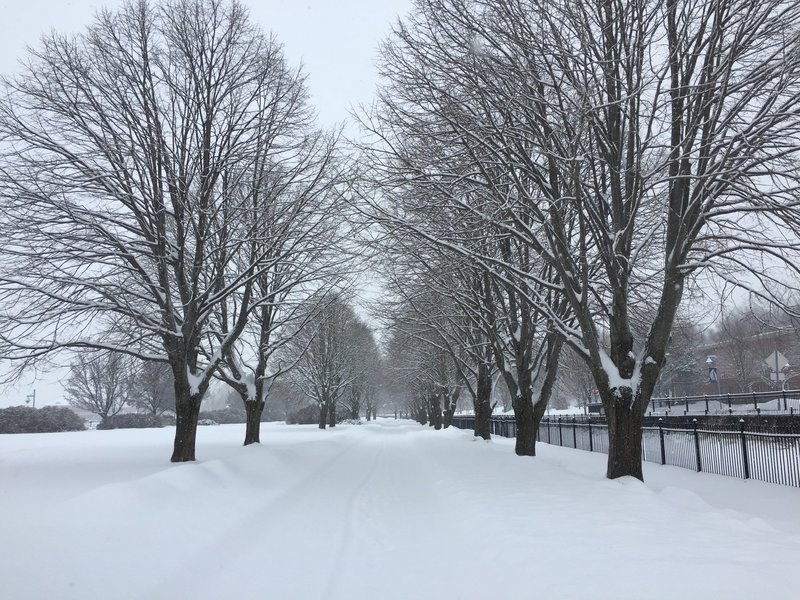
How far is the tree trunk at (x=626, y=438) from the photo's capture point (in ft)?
32.6

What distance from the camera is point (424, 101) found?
11000 mm

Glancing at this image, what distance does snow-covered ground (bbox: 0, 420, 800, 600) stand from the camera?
4855 mm

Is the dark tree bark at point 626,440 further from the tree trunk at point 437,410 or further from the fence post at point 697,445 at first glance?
the tree trunk at point 437,410

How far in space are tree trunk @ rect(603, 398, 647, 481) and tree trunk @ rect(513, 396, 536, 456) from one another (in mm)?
6140

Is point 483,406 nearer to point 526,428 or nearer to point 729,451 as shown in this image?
point 526,428

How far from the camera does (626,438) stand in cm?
996

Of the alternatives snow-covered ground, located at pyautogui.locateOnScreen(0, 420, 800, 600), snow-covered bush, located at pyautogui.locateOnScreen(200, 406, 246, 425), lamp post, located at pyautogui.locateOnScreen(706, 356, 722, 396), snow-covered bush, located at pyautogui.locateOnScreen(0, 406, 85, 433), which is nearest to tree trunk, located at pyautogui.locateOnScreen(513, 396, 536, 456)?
snow-covered ground, located at pyautogui.locateOnScreen(0, 420, 800, 600)

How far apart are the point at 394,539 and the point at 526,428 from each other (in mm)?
9916

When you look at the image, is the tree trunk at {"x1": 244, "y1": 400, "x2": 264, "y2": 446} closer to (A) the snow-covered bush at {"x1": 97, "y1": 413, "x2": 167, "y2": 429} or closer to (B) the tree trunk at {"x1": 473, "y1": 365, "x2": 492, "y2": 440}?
(B) the tree trunk at {"x1": 473, "y1": 365, "x2": 492, "y2": 440}

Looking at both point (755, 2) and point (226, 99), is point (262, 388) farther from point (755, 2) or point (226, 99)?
point (755, 2)

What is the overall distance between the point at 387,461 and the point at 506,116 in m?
11.9

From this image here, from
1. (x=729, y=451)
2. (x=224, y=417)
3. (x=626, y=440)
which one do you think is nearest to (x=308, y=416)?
(x=224, y=417)

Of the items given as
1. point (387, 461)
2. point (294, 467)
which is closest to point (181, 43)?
point (294, 467)

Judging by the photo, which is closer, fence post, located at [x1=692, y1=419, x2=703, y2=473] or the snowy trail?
the snowy trail
